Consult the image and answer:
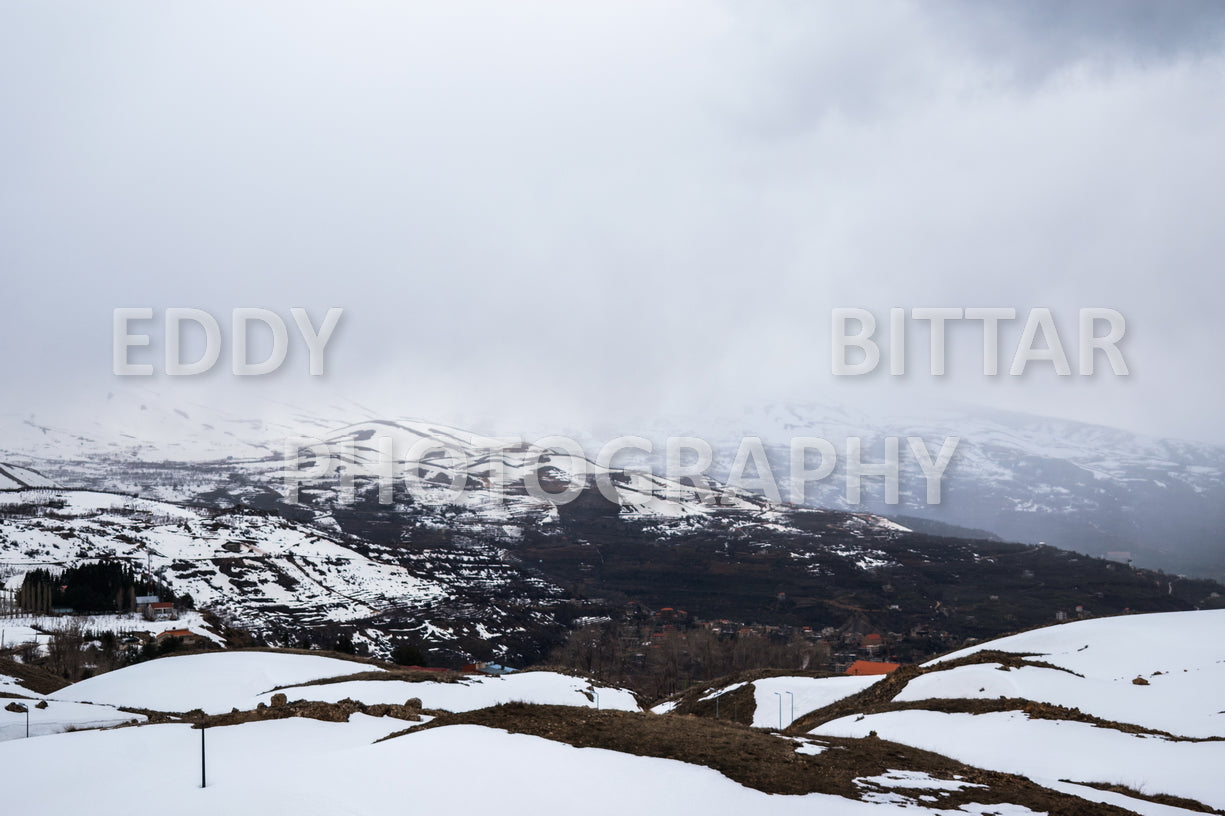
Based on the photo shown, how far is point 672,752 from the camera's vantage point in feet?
48.1

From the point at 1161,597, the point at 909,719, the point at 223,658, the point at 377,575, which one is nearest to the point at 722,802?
the point at 909,719

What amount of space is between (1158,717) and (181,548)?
155445 mm

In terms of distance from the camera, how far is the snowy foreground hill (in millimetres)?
11570

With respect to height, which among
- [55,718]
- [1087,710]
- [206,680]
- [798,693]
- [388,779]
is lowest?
[798,693]

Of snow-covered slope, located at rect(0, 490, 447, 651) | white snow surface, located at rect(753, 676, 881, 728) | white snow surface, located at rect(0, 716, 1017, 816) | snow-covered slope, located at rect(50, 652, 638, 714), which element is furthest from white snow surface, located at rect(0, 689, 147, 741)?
snow-covered slope, located at rect(0, 490, 447, 651)

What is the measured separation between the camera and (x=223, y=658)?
3816 centimetres

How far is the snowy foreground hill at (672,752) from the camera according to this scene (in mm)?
11570

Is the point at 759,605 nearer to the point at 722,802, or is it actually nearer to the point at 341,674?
the point at 341,674

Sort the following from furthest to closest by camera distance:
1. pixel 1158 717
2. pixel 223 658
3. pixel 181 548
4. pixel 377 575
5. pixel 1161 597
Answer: pixel 1161 597 → pixel 377 575 → pixel 181 548 → pixel 223 658 → pixel 1158 717

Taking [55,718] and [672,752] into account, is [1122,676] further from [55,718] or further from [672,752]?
[55,718]

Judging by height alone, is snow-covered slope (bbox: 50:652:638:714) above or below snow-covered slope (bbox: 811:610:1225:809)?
below

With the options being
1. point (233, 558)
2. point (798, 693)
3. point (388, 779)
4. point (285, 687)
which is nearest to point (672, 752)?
point (388, 779)

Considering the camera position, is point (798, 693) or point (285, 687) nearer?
point (285, 687)

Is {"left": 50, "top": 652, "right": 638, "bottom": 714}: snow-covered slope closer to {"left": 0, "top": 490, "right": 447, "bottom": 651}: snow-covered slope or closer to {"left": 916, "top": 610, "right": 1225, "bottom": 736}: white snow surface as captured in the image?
{"left": 916, "top": 610, "right": 1225, "bottom": 736}: white snow surface
